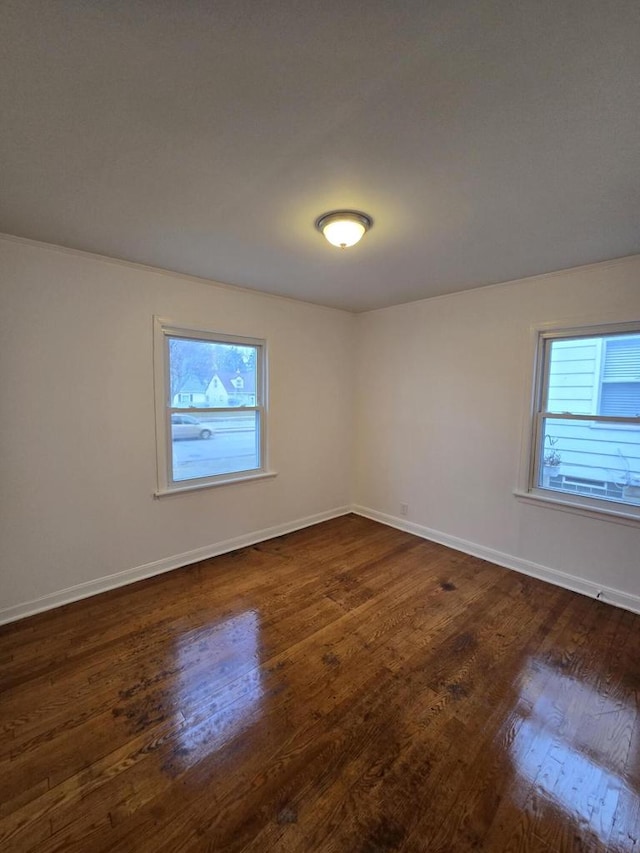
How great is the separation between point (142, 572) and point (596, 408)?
12.7 feet

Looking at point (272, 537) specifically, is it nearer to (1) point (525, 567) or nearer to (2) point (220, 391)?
(2) point (220, 391)

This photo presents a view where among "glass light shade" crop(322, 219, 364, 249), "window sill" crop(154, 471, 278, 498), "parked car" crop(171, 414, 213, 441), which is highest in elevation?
"glass light shade" crop(322, 219, 364, 249)

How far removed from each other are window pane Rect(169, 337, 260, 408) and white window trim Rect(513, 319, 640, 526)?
8.31 ft

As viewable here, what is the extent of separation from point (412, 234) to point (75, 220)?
1.99 m

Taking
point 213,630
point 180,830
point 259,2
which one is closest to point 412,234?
point 259,2

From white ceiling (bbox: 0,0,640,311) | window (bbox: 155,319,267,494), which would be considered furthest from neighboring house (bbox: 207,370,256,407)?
white ceiling (bbox: 0,0,640,311)

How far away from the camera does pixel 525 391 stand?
308 cm

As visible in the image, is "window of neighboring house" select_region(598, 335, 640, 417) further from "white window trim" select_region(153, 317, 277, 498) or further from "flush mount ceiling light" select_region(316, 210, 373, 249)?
"white window trim" select_region(153, 317, 277, 498)

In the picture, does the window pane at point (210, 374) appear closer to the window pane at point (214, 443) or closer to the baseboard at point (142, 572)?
the window pane at point (214, 443)

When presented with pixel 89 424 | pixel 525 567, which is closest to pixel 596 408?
pixel 525 567

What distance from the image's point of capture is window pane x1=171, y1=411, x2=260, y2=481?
3186 mm

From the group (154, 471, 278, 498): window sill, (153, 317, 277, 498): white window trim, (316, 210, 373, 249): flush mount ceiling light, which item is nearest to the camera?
(316, 210, 373, 249): flush mount ceiling light

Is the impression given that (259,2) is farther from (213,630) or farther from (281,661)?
(213,630)

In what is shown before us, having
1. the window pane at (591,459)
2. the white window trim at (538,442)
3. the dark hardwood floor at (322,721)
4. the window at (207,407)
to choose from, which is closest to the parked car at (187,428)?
the window at (207,407)
